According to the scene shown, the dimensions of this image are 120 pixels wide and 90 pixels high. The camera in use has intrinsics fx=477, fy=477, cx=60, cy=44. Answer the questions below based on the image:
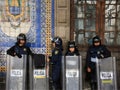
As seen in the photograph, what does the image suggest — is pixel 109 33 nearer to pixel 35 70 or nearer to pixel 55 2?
pixel 55 2

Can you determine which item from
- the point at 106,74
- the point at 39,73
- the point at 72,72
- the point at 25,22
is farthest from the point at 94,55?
the point at 25,22

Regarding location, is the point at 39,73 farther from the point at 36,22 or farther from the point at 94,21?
the point at 94,21

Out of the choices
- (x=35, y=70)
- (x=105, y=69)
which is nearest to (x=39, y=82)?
(x=35, y=70)

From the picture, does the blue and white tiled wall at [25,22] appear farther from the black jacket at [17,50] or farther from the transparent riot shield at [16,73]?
the transparent riot shield at [16,73]

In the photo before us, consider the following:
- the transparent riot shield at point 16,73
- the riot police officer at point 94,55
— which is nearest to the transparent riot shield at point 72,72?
the riot police officer at point 94,55

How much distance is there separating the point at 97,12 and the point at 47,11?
1.32m

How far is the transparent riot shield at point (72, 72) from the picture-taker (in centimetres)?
1037

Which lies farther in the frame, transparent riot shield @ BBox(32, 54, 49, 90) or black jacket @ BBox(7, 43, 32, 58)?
black jacket @ BBox(7, 43, 32, 58)

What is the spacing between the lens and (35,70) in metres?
10.4

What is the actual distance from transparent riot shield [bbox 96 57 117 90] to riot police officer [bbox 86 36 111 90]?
54 cm

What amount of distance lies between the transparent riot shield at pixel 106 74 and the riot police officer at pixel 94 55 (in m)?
0.54

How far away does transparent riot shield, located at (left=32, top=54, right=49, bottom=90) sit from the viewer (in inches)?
410

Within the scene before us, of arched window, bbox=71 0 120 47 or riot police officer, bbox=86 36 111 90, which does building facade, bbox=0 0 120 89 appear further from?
riot police officer, bbox=86 36 111 90

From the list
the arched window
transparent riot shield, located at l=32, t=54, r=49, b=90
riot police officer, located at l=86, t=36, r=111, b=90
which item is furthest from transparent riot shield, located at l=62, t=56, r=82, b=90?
the arched window
